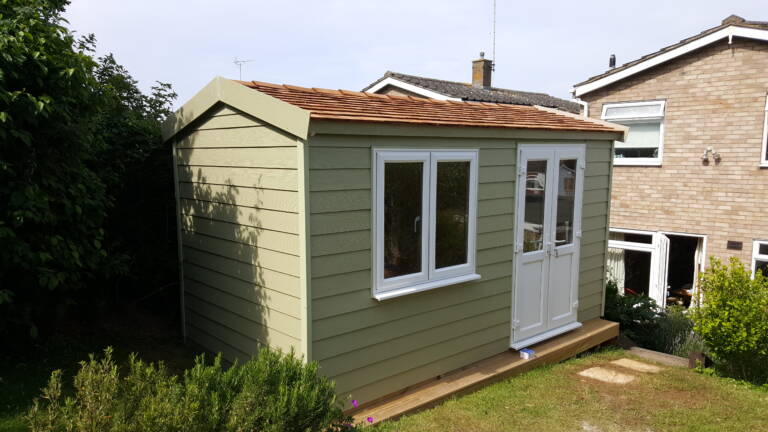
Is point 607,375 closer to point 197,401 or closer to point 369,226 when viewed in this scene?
point 369,226

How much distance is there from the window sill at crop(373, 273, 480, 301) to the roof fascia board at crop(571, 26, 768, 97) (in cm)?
788

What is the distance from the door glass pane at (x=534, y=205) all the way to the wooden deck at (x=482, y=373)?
1.19m

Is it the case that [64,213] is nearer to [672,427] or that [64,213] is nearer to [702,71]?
[672,427]

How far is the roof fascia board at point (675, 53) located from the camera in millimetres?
9617

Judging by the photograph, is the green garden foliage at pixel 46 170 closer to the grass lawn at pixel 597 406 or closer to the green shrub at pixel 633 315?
the grass lawn at pixel 597 406

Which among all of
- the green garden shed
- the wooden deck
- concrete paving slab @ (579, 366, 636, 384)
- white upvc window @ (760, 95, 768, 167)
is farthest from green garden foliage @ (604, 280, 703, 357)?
white upvc window @ (760, 95, 768, 167)

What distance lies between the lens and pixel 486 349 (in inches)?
225

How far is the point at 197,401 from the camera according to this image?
9.22 feet

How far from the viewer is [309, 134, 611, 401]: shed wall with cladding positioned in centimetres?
422

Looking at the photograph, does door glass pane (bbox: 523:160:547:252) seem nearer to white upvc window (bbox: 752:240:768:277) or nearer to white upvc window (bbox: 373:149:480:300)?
white upvc window (bbox: 373:149:480:300)

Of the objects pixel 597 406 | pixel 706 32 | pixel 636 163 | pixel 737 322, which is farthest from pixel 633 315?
pixel 706 32

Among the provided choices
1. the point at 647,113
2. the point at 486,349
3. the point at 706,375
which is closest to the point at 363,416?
the point at 486,349

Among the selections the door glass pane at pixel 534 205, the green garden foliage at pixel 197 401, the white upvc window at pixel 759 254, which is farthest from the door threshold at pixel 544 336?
the white upvc window at pixel 759 254

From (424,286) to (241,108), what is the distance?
2.18 meters
